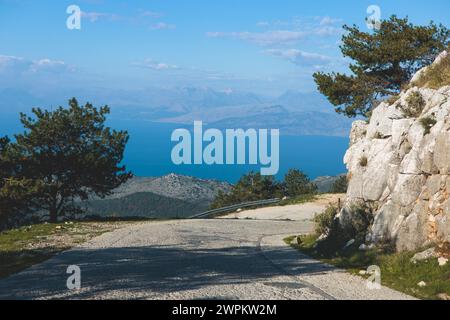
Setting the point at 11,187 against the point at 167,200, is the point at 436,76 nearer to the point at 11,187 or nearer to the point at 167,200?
the point at 11,187

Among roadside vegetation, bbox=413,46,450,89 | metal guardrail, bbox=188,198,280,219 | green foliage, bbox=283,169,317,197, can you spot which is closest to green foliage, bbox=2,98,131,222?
metal guardrail, bbox=188,198,280,219

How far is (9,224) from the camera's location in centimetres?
4322

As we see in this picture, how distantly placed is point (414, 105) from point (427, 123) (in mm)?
3002

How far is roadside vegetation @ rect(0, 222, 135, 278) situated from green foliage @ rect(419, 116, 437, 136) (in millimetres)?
13561

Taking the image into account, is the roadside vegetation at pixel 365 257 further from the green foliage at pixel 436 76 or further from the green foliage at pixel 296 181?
the green foliage at pixel 296 181

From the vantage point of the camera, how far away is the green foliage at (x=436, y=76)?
2056 cm

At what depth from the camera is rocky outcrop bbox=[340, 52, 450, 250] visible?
51.7ft

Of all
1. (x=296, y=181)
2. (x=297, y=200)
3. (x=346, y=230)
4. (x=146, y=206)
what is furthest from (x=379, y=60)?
(x=146, y=206)

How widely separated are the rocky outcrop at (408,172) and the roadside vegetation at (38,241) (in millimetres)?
11328

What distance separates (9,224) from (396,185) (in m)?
35.4

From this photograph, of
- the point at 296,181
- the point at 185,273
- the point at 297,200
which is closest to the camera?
the point at 185,273

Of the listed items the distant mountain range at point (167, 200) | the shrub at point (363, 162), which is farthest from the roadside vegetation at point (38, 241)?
the distant mountain range at point (167, 200)

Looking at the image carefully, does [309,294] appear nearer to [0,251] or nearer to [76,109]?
[0,251]

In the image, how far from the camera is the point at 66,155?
43000 millimetres
